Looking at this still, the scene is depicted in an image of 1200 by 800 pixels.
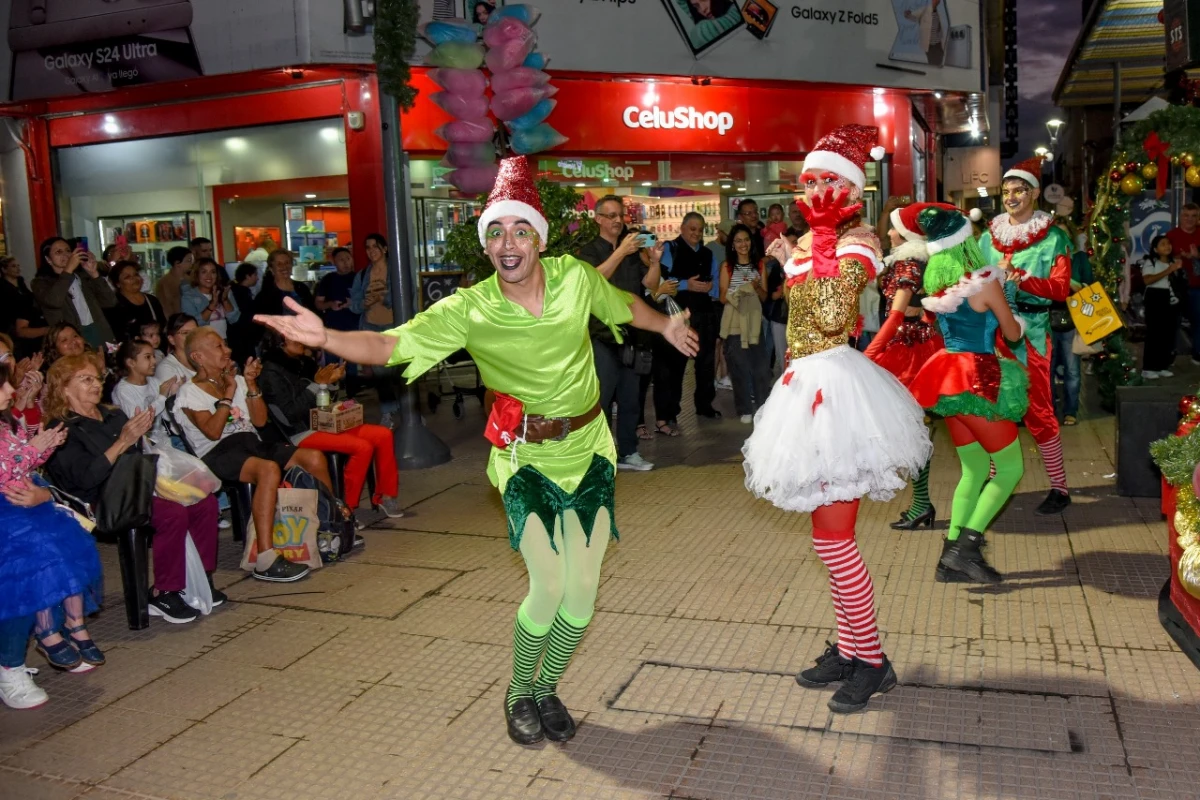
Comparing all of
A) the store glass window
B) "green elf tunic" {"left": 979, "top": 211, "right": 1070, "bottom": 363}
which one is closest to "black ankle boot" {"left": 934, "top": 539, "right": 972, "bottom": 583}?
"green elf tunic" {"left": 979, "top": 211, "right": 1070, "bottom": 363}

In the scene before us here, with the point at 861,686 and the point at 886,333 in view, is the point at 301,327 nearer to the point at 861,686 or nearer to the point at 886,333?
the point at 861,686

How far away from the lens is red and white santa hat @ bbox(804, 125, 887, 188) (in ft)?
14.2

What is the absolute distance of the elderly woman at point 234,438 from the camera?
6387 millimetres

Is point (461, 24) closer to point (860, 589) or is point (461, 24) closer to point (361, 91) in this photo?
point (361, 91)

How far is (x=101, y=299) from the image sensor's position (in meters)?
10.3

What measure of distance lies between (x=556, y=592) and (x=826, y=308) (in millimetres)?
1531

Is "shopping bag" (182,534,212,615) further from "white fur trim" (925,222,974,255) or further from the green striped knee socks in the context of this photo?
"white fur trim" (925,222,974,255)

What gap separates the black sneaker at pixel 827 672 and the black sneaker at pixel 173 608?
326cm

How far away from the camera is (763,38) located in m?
15.2

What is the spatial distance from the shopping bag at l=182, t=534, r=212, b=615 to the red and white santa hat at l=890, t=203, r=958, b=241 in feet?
14.0

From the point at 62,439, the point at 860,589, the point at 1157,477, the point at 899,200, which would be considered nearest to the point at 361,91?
the point at 899,200

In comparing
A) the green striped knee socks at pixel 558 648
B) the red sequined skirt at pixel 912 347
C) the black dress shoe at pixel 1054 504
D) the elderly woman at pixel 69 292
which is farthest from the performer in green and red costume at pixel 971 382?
the elderly woman at pixel 69 292

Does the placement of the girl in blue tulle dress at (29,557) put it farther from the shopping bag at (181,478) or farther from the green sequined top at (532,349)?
the green sequined top at (532,349)

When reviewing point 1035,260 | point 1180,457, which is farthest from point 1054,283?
point 1180,457
